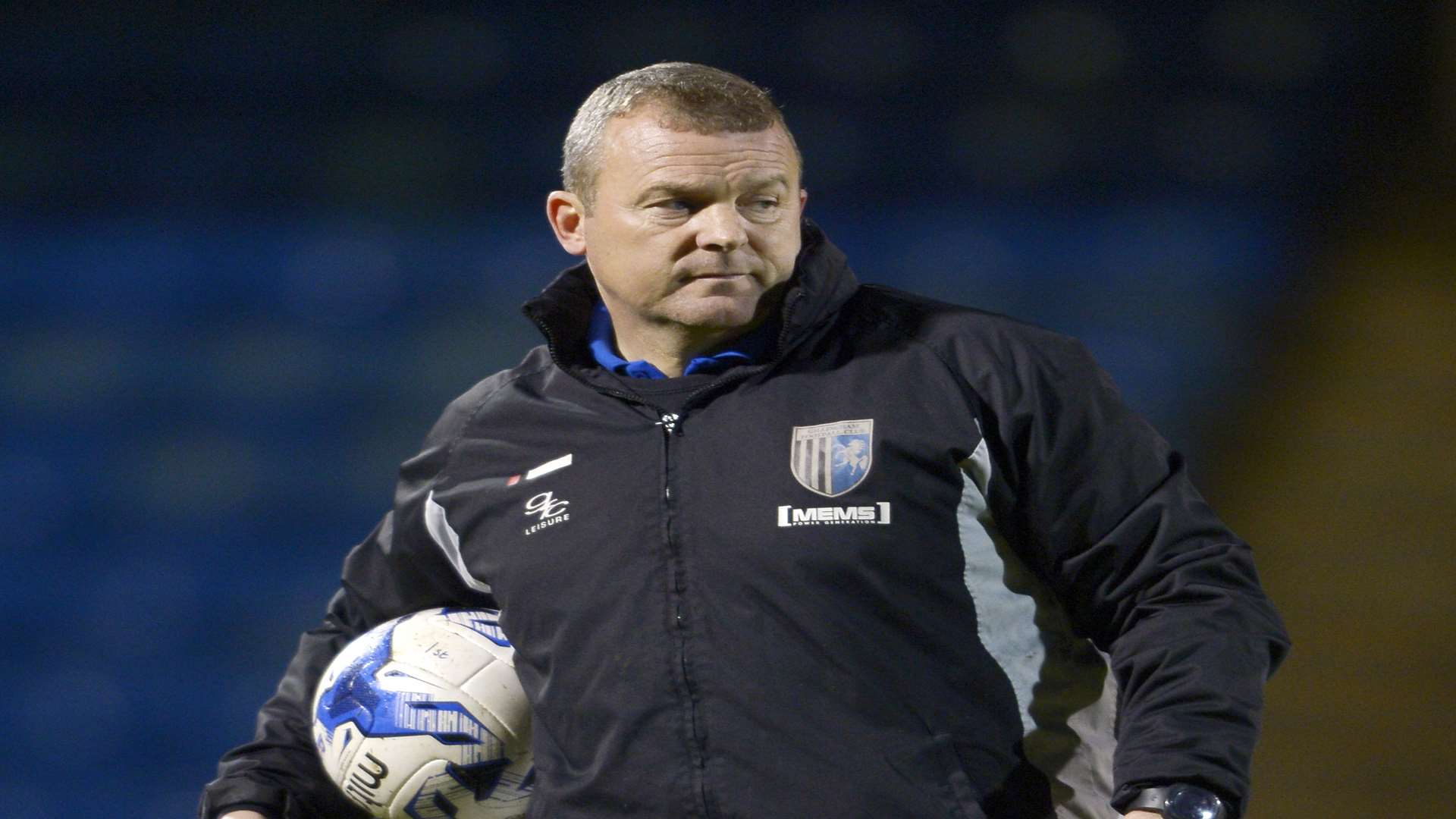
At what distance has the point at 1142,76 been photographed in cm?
390

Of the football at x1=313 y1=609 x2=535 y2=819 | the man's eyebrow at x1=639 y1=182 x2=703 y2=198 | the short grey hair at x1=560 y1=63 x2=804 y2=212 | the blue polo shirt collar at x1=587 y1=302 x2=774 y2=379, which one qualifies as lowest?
the football at x1=313 y1=609 x2=535 y2=819

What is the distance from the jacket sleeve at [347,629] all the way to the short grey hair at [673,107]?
0.30 m

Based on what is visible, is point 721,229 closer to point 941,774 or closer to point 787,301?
point 787,301

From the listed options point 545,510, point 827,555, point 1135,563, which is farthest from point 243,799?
point 1135,563

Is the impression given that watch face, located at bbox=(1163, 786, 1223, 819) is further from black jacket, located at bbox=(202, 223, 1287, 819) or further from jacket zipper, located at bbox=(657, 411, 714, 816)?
jacket zipper, located at bbox=(657, 411, 714, 816)

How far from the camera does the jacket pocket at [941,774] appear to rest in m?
1.35

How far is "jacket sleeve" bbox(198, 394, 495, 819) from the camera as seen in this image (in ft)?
5.66

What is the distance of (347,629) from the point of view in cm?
186

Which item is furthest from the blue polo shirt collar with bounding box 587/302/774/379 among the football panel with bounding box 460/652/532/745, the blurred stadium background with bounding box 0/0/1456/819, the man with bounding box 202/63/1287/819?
the blurred stadium background with bounding box 0/0/1456/819

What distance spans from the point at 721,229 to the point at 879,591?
41 centimetres

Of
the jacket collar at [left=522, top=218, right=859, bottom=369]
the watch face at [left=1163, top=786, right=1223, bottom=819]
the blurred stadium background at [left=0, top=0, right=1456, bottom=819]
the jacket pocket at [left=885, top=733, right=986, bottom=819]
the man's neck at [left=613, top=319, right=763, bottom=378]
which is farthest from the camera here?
the blurred stadium background at [left=0, top=0, right=1456, bottom=819]

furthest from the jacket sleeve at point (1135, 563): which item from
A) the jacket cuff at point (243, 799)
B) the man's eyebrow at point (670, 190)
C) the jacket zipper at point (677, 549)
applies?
the jacket cuff at point (243, 799)

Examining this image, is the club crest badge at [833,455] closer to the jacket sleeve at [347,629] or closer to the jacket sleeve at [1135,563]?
the jacket sleeve at [1135,563]

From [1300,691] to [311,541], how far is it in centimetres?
223
